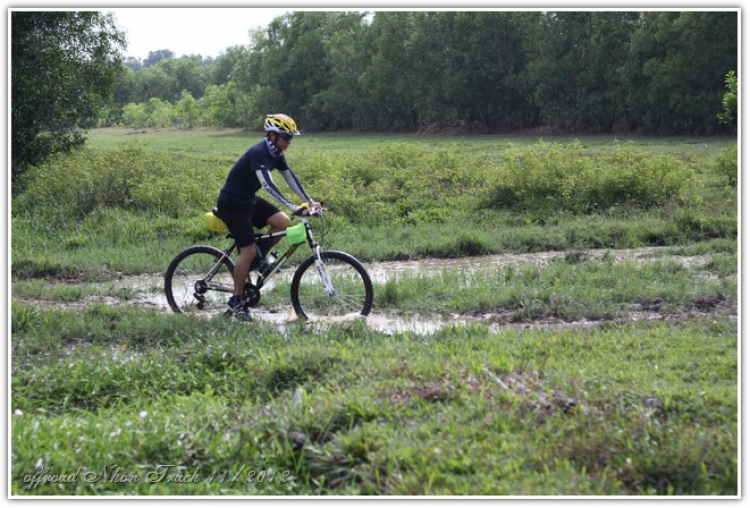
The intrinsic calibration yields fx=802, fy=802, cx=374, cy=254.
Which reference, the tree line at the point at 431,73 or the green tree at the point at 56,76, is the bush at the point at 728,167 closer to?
the tree line at the point at 431,73

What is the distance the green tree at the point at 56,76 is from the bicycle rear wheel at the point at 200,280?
413 inches

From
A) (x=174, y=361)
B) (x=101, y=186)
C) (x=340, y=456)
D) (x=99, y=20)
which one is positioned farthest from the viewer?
(x=99, y=20)

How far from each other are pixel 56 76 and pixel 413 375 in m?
16.6

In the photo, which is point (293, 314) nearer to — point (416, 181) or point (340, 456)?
point (340, 456)

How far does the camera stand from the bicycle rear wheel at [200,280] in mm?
8570

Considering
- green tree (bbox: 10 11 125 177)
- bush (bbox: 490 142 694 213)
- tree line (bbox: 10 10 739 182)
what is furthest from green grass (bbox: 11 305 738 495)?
tree line (bbox: 10 10 739 182)

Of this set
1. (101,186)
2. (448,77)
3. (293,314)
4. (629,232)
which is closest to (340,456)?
(293,314)

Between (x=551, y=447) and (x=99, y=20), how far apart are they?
20.4 meters

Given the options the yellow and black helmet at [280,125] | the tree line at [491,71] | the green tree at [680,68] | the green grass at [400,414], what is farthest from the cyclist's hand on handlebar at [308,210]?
the green tree at [680,68]

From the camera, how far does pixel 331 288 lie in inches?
320

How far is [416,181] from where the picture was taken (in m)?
17.5

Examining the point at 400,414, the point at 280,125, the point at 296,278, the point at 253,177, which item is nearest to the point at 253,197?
the point at 253,177

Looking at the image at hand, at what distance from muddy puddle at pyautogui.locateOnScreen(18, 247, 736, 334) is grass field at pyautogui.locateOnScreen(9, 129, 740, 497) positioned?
83mm

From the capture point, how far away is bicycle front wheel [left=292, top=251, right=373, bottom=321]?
26.5 ft
